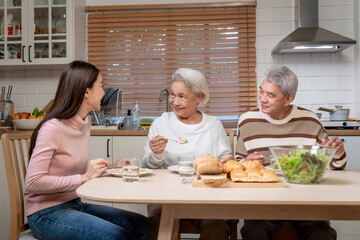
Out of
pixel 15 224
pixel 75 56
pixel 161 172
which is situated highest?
pixel 75 56

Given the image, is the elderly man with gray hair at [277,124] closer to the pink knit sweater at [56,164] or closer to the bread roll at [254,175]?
the bread roll at [254,175]

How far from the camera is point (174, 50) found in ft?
12.5

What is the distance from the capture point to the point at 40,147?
4.99 ft

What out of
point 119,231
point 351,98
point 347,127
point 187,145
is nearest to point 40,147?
point 119,231

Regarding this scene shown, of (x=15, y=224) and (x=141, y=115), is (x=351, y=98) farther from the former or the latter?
(x=15, y=224)

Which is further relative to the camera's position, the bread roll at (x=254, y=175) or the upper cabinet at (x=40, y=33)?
the upper cabinet at (x=40, y=33)

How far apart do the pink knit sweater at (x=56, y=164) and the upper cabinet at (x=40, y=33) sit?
6.70 feet

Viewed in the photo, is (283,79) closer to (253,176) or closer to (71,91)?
(253,176)

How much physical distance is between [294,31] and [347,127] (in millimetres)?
1003

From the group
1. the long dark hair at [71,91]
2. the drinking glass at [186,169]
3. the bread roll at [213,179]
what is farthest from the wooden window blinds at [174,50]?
the bread roll at [213,179]

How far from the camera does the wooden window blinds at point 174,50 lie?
3750 mm

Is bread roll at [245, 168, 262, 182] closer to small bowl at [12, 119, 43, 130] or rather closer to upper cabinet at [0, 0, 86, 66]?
small bowl at [12, 119, 43, 130]

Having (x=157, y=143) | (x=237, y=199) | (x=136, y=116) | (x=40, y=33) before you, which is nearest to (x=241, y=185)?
(x=237, y=199)

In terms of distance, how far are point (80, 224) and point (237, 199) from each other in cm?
63
